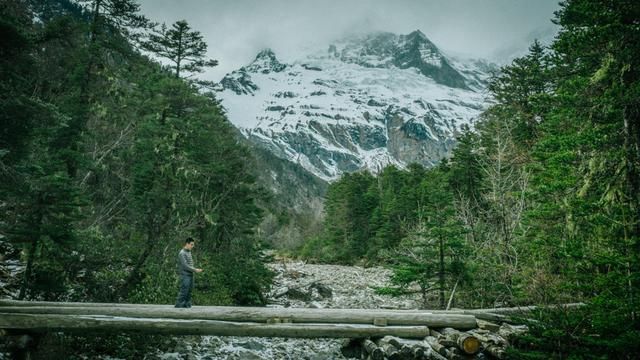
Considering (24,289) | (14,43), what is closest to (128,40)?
(14,43)

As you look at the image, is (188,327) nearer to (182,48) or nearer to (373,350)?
(373,350)

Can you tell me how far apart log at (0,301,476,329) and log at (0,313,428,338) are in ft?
1.08

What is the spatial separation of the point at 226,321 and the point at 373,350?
11.6ft

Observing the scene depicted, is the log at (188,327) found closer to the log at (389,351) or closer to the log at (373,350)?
the log at (373,350)

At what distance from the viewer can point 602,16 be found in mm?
10219

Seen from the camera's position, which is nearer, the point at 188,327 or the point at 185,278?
the point at 188,327

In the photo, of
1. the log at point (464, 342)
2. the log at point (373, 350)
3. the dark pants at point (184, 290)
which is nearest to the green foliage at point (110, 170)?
the dark pants at point (184, 290)

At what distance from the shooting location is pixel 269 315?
10359 millimetres

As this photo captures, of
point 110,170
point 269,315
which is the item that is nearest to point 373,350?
point 269,315

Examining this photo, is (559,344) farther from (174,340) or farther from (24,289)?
(24,289)

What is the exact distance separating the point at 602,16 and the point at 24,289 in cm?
1751

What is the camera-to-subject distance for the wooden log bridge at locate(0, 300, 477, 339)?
30.4 ft

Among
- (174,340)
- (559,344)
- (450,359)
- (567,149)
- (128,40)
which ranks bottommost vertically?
(174,340)

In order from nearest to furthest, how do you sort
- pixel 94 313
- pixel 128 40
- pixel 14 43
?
pixel 94 313 → pixel 14 43 → pixel 128 40
